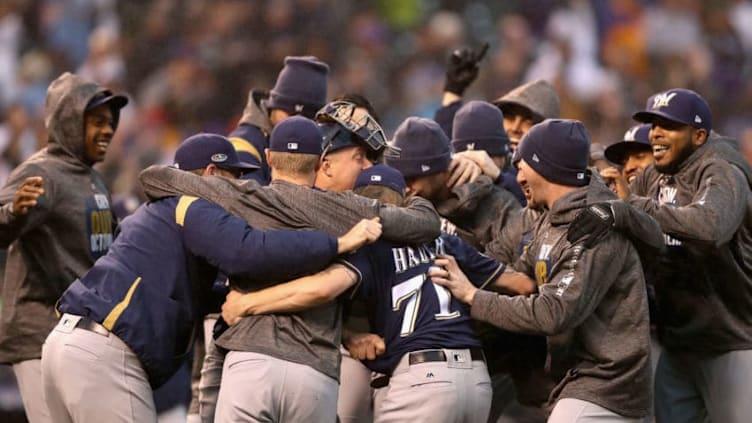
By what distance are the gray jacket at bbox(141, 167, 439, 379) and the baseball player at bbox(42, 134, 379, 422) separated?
102 millimetres

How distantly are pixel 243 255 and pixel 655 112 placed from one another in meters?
2.29

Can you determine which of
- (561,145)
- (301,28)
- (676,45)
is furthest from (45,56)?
(561,145)

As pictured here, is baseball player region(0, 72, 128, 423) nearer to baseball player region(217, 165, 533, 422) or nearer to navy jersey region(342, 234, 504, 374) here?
baseball player region(217, 165, 533, 422)

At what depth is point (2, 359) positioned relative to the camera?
6441 millimetres

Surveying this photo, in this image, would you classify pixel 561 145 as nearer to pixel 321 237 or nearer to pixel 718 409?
pixel 321 237

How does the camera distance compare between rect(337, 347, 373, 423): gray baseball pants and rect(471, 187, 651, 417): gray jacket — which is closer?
rect(471, 187, 651, 417): gray jacket

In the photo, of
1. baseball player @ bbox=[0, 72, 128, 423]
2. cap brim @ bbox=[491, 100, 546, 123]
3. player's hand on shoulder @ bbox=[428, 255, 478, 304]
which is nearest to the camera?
player's hand on shoulder @ bbox=[428, 255, 478, 304]

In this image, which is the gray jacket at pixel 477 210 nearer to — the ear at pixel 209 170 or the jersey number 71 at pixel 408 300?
the jersey number 71 at pixel 408 300

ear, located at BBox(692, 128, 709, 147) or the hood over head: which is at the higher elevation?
ear, located at BBox(692, 128, 709, 147)

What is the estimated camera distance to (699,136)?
6.07 meters

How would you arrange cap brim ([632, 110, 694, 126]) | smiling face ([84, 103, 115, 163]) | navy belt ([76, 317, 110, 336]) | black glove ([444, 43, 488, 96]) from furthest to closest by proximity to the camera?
black glove ([444, 43, 488, 96])
smiling face ([84, 103, 115, 163])
cap brim ([632, 110, 694, 126])
navy belt ([76, 317, 110, 336])

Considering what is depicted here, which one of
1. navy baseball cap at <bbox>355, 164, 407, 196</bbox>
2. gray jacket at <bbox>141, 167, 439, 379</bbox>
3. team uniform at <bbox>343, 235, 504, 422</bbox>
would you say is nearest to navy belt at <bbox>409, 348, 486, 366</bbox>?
team uniform at <bbox>343, 235, 504, 422</bbox>

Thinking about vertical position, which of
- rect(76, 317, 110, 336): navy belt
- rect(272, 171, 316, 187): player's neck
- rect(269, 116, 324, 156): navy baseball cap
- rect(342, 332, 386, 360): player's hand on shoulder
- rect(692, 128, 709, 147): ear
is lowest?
rect(342, 332, 386, 360): player's hand on shoulder

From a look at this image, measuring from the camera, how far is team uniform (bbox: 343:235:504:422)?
5.21m
